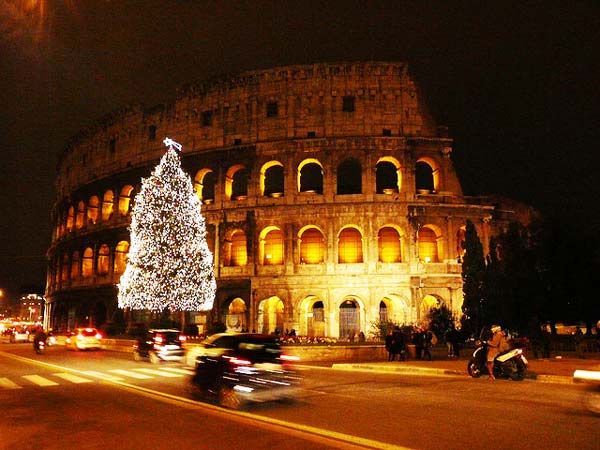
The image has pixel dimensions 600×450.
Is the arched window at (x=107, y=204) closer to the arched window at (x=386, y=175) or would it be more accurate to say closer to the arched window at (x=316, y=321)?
the arched window at (x=316, y=321)

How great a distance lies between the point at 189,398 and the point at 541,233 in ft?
70.4

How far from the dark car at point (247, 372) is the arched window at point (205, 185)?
27588 mm

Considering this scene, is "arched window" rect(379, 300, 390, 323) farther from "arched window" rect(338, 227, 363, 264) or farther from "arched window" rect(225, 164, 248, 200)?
"arched window" rect(225, 164, 248, 200)

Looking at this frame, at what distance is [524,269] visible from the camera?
25.8 metres

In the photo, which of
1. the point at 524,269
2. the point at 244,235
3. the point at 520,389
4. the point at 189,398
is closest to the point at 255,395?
the point at 189,398

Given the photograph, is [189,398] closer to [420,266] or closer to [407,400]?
[407,400]

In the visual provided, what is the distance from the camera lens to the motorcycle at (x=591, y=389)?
840cm

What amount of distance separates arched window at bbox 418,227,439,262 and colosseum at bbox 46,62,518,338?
0.26 feet

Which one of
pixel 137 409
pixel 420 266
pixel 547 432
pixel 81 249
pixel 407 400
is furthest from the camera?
pixel 81 249

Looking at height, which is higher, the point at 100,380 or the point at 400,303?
the point at 400,303

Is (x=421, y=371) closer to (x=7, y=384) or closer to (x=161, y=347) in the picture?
(x=161, y=347)

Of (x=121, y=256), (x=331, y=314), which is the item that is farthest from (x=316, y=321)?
(x=121, y=256)

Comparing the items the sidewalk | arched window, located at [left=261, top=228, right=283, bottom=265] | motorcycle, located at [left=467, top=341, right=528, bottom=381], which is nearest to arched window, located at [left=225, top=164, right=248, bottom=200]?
arched window, located at [left=261, top=228, right=283, bottom=265]

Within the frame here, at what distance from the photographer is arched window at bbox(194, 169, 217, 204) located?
37.9 metres
